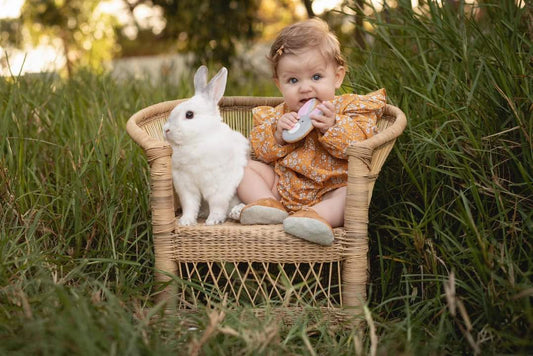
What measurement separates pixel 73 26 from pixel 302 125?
5047 millimetres

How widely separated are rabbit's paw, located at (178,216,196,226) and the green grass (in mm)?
Answer: 209

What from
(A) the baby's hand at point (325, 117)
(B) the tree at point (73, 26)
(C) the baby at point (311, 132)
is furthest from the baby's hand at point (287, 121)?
(B) the tree at point (73, 26)

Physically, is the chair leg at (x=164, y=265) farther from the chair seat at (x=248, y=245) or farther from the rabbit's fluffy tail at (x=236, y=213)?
the rabbit's fluffy tail at (x=236, y=213)

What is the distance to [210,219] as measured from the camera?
7.04 ft

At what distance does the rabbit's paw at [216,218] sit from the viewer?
2.13 metres

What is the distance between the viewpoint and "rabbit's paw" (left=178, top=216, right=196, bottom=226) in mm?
2121

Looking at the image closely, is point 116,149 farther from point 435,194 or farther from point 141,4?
point 141,4

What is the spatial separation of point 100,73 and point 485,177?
8.76ft

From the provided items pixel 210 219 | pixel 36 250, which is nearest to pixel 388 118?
pixel 210 219

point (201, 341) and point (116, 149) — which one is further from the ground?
point (116, 149)

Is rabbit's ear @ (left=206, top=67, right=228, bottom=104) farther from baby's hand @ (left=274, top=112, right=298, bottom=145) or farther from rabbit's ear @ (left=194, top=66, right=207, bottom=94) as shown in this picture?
baby's hand @ (left=274, top=112, right=298, bottom=145)

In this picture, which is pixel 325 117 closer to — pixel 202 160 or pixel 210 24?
pixel 202 160

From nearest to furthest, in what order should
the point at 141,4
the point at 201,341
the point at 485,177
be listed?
the point at 201,341, the point at 485,177, the point at 141,4

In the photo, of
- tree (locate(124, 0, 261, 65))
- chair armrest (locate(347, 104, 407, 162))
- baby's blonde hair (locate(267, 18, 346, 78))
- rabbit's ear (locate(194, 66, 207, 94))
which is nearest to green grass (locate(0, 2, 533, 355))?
chair armrest (locate(347, 104, 407, 162))
